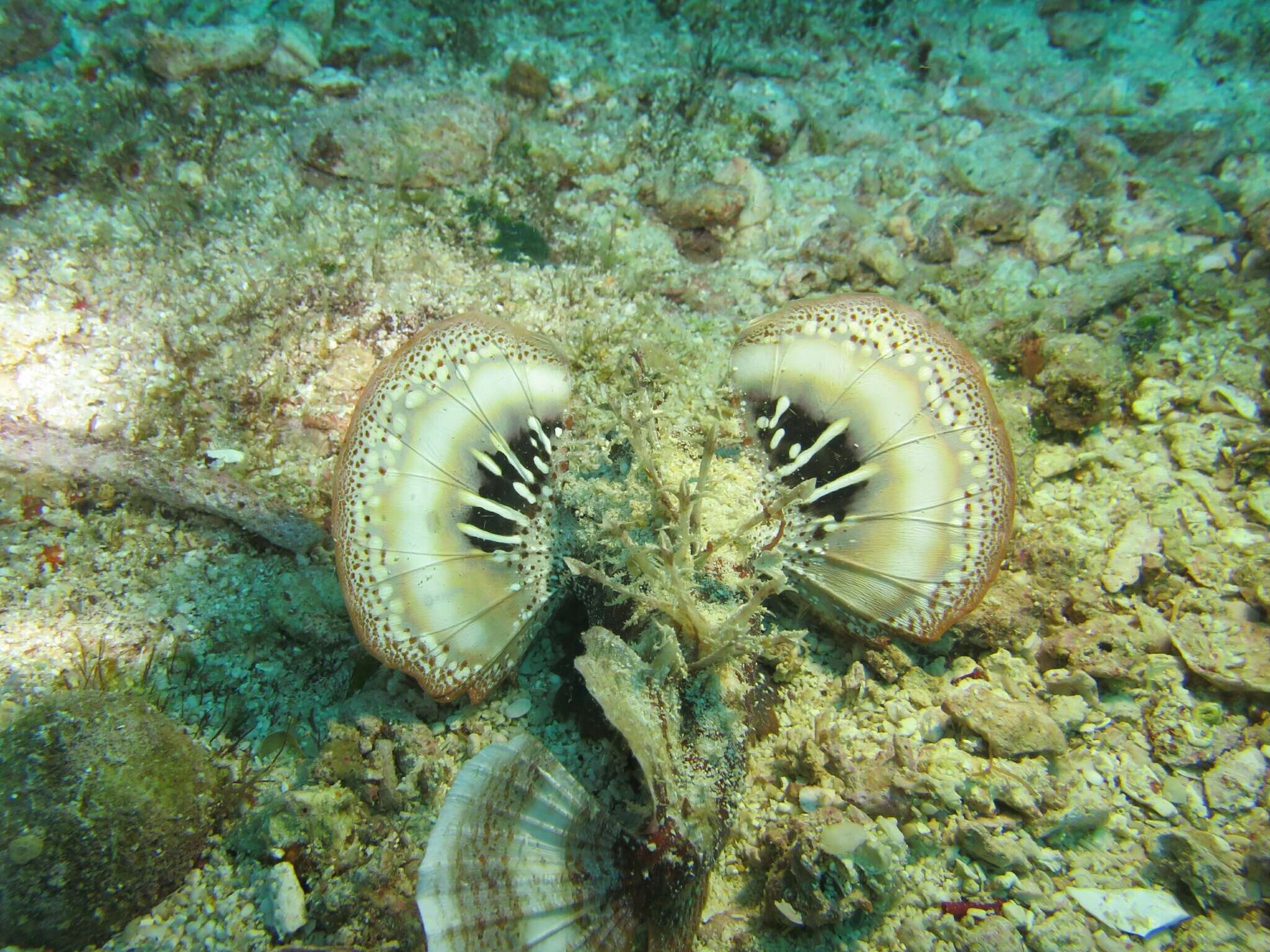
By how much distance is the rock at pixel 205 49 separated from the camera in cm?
449

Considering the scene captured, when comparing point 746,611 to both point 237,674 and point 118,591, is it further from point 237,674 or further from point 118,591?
point 118,591

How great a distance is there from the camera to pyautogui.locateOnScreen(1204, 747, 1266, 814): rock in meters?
2.63

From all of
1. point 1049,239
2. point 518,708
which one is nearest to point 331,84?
point 518,708

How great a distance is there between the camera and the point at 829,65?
5.56 metres

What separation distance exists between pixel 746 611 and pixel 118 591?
3.39 metres

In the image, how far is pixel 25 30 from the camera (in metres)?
4.57

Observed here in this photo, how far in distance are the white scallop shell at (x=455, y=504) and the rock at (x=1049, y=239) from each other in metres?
3.72

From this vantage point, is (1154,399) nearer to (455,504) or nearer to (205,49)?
(455,504)

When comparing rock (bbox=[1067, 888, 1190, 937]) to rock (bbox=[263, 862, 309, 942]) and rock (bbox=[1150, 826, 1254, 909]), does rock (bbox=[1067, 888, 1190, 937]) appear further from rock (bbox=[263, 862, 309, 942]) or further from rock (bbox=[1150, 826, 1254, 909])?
rock (bbox=[263, 862, 309, 942])

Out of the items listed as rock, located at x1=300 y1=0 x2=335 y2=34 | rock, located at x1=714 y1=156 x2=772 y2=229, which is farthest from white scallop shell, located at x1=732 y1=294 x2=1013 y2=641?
rock, located at x1=300 y1=0 x2=335 y2=34

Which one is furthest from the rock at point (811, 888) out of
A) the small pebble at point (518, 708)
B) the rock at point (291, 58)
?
the rock at point (291, 58)

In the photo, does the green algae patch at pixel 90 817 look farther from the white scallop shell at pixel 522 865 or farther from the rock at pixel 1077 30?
the rock at pixel 1077 30

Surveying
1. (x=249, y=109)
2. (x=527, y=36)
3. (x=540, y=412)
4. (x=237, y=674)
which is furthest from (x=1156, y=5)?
(x=237, y=674)

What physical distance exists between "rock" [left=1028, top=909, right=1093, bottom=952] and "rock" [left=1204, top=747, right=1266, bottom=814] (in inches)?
33.4
